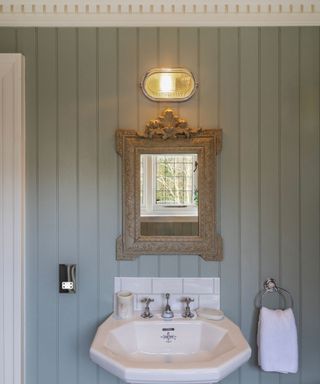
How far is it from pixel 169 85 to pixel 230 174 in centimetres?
58

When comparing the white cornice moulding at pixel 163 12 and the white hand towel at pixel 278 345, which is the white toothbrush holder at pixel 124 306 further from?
the white cornice moulding at pixel 163 12

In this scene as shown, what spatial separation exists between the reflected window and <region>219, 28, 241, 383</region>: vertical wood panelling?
0.56 ft

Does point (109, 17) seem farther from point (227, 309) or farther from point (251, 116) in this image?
point (227, 309)

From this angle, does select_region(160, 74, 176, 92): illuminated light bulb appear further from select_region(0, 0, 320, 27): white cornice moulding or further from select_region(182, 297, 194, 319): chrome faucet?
select_region(182, 297, 194, 319): chrome faucet

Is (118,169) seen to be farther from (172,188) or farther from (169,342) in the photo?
(169,342)

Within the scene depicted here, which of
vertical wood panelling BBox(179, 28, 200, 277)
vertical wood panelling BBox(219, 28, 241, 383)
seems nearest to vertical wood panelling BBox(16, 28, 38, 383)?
vertical wood panelling BBox(179, 28, 200, 277)

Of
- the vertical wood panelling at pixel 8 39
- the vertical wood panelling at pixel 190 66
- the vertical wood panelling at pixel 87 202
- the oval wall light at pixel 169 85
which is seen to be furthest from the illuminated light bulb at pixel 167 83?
the vertical wood panelling at pixel 8 39

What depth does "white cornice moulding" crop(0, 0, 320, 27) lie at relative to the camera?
1570 millimetres

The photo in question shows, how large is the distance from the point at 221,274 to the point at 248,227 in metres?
0.29

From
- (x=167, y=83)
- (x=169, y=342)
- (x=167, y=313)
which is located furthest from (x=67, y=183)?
(x=169, y=342)

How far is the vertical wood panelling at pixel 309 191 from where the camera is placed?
1598mm

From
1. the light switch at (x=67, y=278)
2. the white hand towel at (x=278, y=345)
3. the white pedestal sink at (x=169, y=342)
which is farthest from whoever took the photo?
the light switch at (x=67, y=278)

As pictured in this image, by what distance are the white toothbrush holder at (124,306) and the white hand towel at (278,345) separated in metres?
0.68

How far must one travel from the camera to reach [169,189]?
1.60 m
